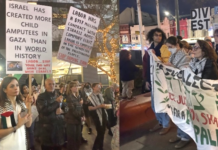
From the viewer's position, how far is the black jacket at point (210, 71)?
8.78ft

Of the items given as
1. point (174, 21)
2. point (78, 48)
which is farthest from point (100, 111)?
point (174, 21)

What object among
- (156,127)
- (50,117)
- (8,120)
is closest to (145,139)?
(156,127)

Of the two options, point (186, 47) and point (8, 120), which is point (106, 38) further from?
point (8, 120)

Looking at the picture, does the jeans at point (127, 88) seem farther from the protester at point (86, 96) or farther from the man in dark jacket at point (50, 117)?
the man in dark jacket at point (50, 117)

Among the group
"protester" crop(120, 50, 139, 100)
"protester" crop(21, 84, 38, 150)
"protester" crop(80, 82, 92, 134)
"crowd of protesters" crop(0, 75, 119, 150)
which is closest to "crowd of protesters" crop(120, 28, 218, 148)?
"protester" crop(120, 50, 139, 100)

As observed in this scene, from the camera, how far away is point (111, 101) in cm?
300

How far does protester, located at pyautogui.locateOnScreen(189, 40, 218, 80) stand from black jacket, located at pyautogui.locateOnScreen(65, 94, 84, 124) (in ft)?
4.83

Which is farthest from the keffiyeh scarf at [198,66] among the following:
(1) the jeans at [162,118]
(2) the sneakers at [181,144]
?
(2) the sneakers at [181,144]

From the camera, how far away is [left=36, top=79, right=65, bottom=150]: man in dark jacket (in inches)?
111

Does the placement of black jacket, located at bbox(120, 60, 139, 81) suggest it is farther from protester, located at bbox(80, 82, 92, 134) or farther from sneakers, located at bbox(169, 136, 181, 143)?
sneakers, located at bbox(169, 136, 181, 143)

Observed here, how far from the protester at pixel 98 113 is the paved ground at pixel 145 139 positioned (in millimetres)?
276

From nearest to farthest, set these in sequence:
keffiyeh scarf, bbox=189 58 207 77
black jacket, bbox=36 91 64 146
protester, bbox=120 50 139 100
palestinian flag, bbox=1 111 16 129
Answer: palestinian flag, bbox=1 111 16 129 → keffiyeh scarf, bbox=189 58 207 77 → black jacket, bbox=36 91 64 146 → protester, bbox=120 50 139 100

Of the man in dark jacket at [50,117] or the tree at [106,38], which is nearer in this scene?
the man in dark jacket at [50,117]

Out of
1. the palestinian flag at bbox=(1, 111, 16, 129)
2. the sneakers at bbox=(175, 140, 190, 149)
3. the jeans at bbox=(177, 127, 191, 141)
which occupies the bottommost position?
the sneakers at bbox=(175, 140, 190, 149)
